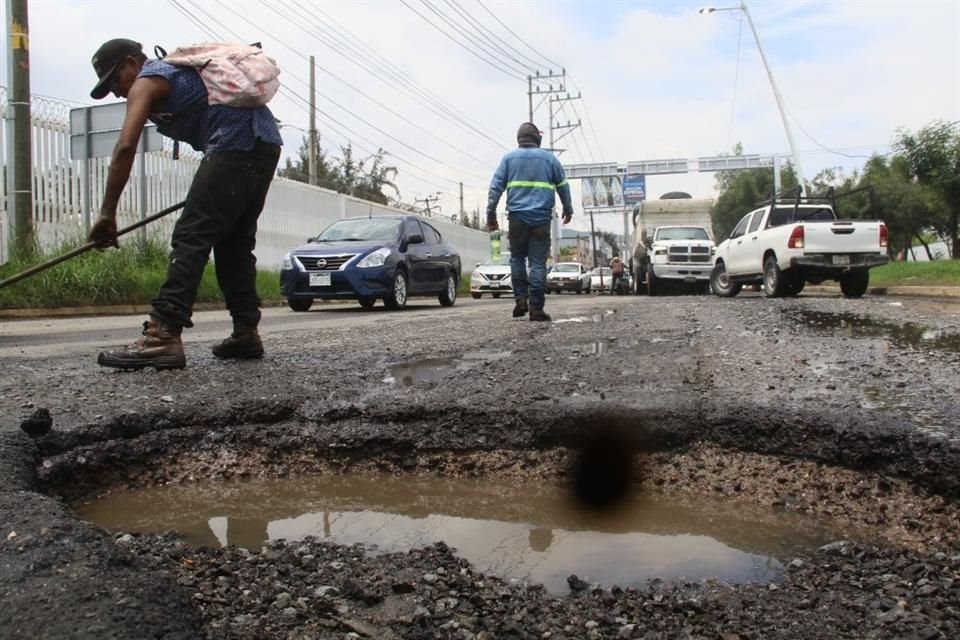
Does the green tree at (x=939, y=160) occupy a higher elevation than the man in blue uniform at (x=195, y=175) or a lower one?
higher

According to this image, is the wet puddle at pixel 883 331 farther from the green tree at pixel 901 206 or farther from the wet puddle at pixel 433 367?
the green tree at pixel 901 206

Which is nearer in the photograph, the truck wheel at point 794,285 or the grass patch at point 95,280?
the grass patch at point 95,280

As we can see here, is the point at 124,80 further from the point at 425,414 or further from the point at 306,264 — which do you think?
the point at 306,264

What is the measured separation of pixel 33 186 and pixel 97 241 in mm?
9797

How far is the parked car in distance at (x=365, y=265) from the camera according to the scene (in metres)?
10.6

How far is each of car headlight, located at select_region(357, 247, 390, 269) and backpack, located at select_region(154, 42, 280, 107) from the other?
703cm

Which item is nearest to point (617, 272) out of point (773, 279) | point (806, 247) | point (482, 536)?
point (773, 279)

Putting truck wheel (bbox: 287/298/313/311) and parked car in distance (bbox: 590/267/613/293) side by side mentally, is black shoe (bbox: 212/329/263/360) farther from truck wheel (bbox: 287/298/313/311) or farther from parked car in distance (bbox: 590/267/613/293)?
parked car in distance (bbox: 590/267/613/293)

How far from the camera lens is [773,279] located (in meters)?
12.3

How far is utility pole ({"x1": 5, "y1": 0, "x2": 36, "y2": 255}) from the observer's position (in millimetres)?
10172

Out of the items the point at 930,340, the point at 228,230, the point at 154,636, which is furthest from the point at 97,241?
the point at 930,340

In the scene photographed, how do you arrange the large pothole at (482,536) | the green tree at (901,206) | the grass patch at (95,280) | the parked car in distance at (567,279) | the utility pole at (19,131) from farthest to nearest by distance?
the parked car in distance at (567,279) → the green tree at (901,206) → the utility pole at (19,131) → the grass patch at (95,280) → the large pothole at (482,536)

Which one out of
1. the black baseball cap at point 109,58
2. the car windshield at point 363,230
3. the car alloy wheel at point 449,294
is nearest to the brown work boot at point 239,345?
the black baseball cap at point 109,58

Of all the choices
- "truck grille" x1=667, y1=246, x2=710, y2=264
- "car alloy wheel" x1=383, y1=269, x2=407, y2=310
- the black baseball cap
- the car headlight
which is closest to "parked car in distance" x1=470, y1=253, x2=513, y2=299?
"truck grille" x1=667, y1=246, x2=710, y2=264
